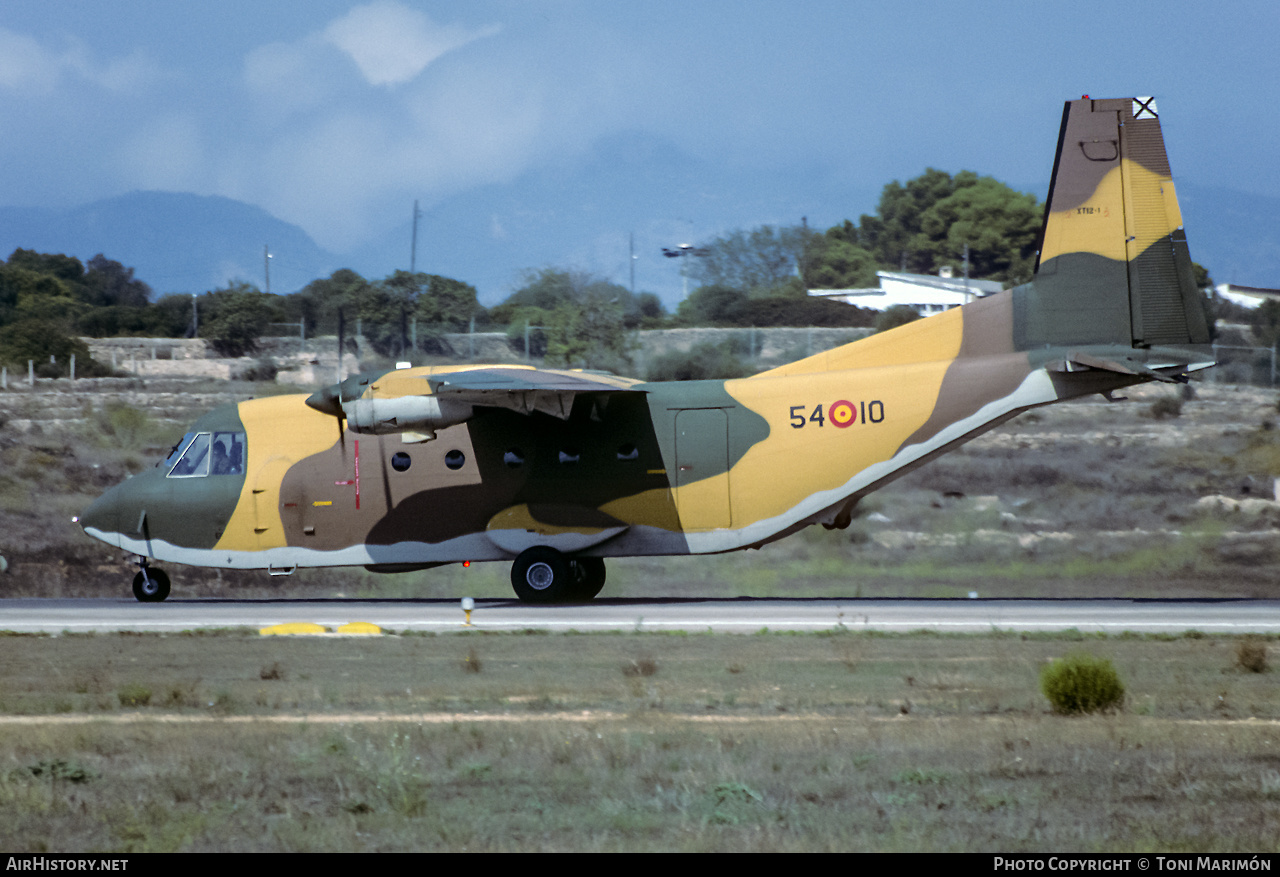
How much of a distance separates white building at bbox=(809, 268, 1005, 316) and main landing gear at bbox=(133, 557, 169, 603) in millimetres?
61795

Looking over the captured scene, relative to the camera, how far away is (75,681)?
46.9 ft

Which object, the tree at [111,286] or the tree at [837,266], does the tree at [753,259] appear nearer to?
the tree at [837,266]

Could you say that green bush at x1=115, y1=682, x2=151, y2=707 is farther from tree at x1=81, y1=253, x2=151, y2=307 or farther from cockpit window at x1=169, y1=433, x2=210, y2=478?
tree at x1=81, y1=253, x2=151, y2=307

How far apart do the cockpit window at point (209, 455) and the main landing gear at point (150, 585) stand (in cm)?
194

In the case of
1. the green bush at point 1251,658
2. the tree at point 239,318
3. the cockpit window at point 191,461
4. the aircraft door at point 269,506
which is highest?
the tree at point 239,318

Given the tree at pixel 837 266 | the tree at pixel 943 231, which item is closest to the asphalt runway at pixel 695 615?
the tree at pixel 943 231

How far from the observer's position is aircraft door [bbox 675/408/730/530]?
854 inches

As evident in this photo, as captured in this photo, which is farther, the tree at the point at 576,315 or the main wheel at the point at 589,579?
the tree at the point at 576,315

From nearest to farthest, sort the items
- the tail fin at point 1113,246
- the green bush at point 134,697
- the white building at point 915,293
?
the green bush at point 134,697, the tail fin at point 1113,246, the white building at point 915,293

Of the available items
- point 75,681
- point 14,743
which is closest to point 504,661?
point 75,681

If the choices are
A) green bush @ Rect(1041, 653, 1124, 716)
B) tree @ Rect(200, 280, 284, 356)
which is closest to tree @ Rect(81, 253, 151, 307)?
tree @ Rect(200, 280, 284, 356)

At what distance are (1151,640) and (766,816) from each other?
1089 cm

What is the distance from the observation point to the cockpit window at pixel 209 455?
75.9 ft
